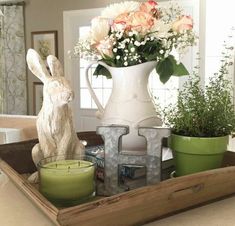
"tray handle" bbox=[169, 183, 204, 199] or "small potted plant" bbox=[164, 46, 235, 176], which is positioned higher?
"small potted plant" bbox=[164, 46, 235, 176]

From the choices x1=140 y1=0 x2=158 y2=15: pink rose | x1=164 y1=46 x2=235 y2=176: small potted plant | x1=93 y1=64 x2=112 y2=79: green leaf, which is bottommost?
x1=164 y1=46 x2=235 y2=176: small potted plant

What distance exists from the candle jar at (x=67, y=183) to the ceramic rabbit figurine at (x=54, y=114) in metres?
0.10

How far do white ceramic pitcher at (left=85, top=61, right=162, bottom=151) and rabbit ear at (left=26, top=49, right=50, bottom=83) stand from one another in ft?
0.71

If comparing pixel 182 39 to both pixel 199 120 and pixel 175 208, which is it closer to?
pixel 199 120

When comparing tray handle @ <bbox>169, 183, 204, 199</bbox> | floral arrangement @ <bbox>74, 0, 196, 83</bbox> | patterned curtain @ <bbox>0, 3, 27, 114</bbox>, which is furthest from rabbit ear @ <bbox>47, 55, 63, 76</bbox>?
patterned curtain @ <bbox>0, 3, 27, 114</bbox>

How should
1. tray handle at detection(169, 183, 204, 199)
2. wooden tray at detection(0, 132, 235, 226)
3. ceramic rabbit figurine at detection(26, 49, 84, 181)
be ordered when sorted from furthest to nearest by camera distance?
ceramic rabbit figurine at detection(26, 49, 84, 181), tray handle at detection(169, 183, 204, 199), wooden tray at detection(0, 132, 235, 226)

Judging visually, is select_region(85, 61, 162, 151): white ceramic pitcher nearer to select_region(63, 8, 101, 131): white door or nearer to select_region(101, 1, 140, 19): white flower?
select_region(101, 1, 140, 19): white flower

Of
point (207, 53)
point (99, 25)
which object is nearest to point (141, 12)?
point (99, 25)

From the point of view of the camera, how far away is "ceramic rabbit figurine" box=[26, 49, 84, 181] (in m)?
0.87

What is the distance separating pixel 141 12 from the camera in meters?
0.97

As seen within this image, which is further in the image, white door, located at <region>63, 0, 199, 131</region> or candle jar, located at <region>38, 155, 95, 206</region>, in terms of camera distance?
white door, located at <region>63, 0, 199, 131</region>

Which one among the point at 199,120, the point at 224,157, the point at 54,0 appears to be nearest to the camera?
the point at 199,120

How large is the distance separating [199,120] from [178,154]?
11 centimetres

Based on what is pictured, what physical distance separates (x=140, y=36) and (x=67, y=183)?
1.50ft
